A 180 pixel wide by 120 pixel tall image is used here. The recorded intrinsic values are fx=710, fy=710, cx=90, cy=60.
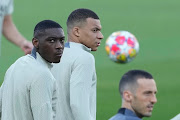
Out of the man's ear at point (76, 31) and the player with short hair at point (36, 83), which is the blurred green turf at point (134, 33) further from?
the player with short hair at point (36, 83)

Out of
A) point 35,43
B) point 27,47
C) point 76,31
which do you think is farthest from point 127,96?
point 27,47

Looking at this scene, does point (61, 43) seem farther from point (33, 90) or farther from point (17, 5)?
point (17, 5)

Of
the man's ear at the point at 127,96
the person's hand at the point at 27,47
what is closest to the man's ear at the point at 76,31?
the man's ear at the point at 127,96

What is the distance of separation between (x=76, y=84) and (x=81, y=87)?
6 centimetres

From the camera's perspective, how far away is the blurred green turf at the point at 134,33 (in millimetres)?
14180

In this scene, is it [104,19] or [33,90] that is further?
[104,19]

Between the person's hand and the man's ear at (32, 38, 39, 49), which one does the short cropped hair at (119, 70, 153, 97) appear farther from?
the person's hand

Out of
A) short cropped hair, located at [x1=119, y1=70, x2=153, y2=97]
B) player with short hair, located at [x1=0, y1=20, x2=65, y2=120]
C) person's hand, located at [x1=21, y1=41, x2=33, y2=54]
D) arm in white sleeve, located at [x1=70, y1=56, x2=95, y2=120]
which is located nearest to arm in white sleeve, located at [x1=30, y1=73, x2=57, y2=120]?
player with short hair, located at [x1=0, y1=20, x2=65, y2=120]

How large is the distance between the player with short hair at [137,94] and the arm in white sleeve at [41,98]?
62 centimetres

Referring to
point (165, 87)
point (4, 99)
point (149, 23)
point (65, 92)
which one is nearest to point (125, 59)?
point (165, 87)

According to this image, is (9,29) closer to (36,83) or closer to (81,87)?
(81,87)

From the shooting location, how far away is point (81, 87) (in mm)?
6633

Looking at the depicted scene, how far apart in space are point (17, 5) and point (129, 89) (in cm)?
2031

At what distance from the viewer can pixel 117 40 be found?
1360 centimetres
